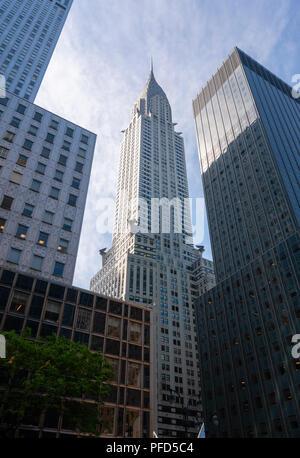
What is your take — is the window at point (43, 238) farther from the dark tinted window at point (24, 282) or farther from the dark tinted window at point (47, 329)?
the dark tinted window at point (47, 329)

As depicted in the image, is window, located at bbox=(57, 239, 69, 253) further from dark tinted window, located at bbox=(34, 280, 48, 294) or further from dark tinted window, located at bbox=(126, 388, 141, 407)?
dark tinted window, located at bbox=(126, 388, 141, 407)

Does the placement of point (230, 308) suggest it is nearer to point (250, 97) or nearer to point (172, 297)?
point (172, 297)

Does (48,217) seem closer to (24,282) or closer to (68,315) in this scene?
(24,282)

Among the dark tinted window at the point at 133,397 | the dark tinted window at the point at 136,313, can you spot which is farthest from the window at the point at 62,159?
the dark tinted window at the point at 133,397

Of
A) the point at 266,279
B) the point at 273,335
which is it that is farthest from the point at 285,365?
the point at 266,279

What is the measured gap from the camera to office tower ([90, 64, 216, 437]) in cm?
11300

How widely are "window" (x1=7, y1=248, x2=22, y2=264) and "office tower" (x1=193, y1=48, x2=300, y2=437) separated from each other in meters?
51.2

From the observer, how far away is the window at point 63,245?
167ft

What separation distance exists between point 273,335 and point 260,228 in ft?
118

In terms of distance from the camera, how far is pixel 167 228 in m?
161

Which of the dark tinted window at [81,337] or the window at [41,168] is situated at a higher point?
the window at [41,168]

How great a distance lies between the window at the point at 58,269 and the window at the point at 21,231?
19.4 ft

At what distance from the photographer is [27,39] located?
145625 mm
